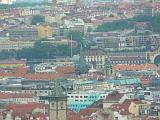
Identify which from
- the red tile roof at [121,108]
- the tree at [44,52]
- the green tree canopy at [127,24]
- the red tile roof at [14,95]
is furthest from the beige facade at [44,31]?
the red tile roof at [121,108]

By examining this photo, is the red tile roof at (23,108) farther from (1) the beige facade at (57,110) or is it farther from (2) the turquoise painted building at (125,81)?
(2) the turquoise painted building at (125,81)

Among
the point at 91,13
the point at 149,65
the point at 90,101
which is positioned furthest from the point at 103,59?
the point at 91,13

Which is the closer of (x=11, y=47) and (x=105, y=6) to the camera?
(x=11, y=47)

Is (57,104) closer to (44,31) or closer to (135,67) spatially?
(135,67)

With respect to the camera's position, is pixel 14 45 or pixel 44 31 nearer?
pixel 14 45

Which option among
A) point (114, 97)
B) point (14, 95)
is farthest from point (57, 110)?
point (14, 95)

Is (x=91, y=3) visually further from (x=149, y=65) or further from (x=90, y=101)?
(x=90, y=101)

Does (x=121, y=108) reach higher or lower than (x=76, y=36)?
higher

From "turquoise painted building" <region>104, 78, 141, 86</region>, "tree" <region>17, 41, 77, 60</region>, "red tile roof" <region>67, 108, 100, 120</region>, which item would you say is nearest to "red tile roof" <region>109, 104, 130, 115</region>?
"red tile roof" <region>67, 108, 100, 120</region>
